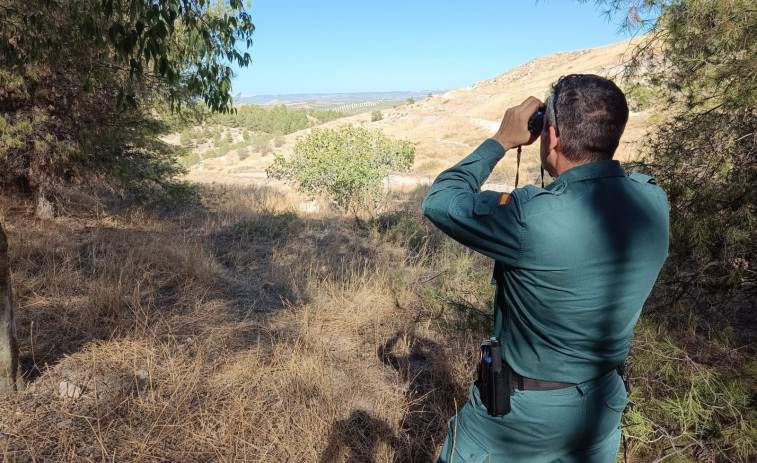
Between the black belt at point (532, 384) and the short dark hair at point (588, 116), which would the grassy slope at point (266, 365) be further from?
the short dark hair at point (588, 116)

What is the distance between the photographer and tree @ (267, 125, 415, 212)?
9477mm

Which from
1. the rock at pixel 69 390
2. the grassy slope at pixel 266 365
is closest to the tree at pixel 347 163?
the grassy slope at pixel 266 365

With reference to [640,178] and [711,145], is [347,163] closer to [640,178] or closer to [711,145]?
[711,145]

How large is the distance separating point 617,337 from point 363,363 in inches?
89.3

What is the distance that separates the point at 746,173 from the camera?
8.82 ft

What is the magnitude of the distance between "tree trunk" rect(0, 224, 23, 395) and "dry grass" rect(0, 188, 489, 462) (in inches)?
4.3

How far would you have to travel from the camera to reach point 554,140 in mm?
1214

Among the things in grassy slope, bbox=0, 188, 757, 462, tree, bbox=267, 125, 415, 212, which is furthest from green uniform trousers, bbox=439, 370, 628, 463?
tree, bbox=267, 125, 415, 212

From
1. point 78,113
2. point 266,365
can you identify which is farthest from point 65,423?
point 78,113

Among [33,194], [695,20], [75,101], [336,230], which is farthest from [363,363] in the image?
[33,194]

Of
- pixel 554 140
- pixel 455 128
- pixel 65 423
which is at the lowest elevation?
pixel 455 128

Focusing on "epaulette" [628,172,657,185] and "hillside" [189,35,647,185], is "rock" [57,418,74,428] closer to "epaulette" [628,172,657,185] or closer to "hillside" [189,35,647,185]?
"epaulette" [628,172,657,185]

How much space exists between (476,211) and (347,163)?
8603 millimetres

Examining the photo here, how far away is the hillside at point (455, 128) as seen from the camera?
76.3 feet
